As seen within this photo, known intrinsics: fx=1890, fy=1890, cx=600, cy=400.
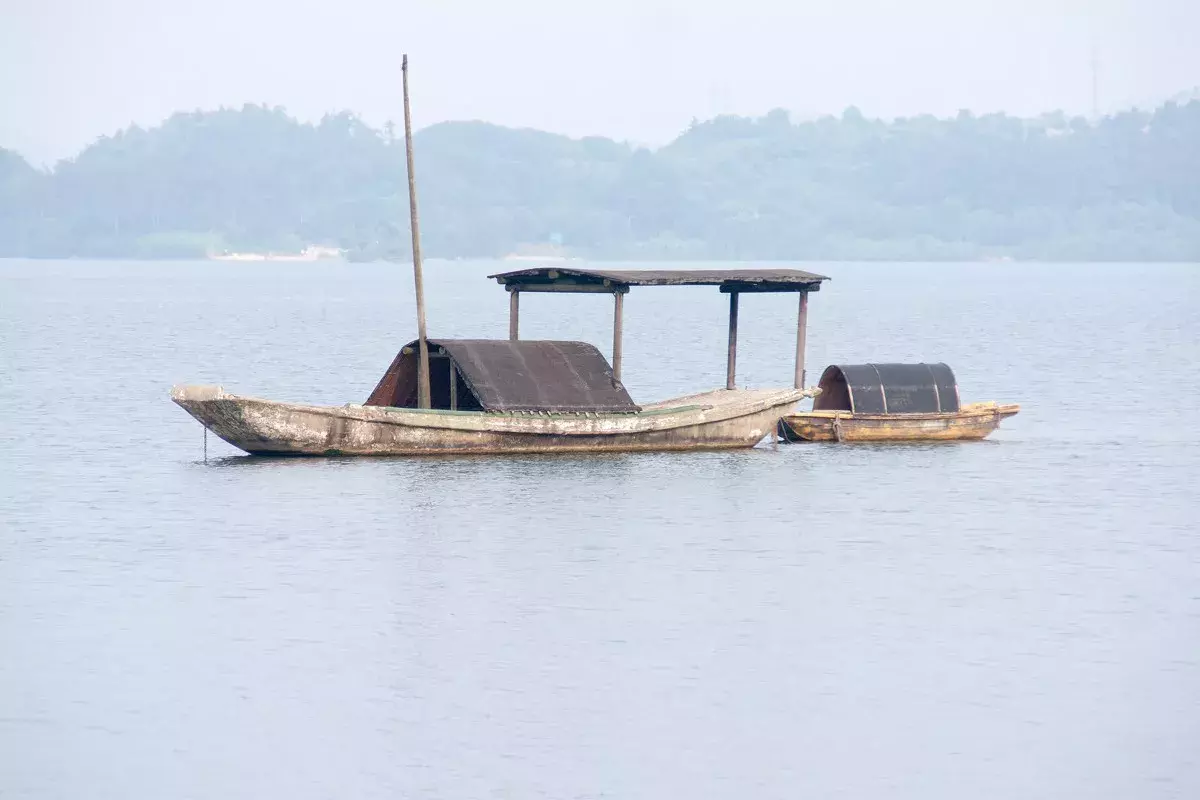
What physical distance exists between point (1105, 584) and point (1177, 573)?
1.60 meters

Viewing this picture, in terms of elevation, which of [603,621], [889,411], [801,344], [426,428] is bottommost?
[603,621]

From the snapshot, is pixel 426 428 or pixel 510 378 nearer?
pixel 426 428

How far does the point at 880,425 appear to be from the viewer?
126 ft

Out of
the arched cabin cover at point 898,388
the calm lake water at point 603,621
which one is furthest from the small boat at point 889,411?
the calm lake water at point 603,621

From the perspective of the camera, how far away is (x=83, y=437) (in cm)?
4328

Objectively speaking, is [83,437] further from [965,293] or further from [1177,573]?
[965,293]

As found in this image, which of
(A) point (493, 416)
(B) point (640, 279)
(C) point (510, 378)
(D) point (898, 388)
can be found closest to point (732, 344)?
(D) point (898, 388)

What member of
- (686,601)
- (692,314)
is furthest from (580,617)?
(692,314)

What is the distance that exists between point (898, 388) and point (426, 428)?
10.2 meters

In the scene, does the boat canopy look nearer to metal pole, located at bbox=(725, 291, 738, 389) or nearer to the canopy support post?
the canopy support post

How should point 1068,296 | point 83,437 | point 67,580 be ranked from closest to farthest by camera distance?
1. point 67,580
2. point 83,437
3. point 1068,296

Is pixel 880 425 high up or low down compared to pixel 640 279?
down

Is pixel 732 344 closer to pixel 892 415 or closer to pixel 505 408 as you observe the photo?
pixel 892 415

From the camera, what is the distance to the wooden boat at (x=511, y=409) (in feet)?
111
